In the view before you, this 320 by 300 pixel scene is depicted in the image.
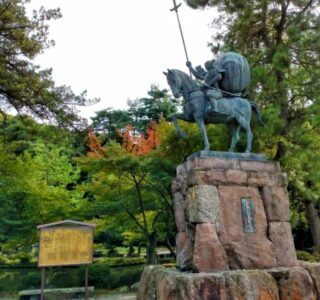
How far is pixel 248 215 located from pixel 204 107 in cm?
204

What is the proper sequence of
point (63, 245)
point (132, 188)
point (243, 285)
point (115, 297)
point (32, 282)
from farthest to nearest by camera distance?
point (32, 282) → point (132, 188) → point (115, 297) → point (63, 245) → point (243, 285)

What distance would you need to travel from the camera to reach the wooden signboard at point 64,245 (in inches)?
299

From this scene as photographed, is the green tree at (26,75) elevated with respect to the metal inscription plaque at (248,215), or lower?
elevated

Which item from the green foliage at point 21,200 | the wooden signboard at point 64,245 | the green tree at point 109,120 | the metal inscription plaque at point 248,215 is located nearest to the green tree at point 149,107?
the green tree at point 109,120

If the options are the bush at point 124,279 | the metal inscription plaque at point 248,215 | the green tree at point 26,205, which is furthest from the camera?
the bush at point 124,279

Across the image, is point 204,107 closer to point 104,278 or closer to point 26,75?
point 26,75

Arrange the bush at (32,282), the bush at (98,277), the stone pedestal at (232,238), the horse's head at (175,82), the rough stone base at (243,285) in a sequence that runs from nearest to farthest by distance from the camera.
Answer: the rough stone base at (243,285), the stone pedestal at (232,238), the horse's head at (175,82), the bush at (32,282), the bush at (98,277)

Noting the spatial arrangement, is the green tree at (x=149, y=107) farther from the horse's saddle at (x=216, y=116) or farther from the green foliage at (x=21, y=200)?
the horse's saddle at (x=216, y=116)

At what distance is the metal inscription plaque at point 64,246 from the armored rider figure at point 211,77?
3851mm

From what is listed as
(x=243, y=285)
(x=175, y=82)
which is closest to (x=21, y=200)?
(x=175, y=82)

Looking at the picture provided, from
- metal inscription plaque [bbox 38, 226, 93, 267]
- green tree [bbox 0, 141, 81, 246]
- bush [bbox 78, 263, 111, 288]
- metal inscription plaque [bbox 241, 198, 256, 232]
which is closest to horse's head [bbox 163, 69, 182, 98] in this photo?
metal inscription plaque [bbox 241, 198, 256, 232]

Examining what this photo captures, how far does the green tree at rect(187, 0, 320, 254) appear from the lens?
1025 centimetres

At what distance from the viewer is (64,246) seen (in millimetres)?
7664

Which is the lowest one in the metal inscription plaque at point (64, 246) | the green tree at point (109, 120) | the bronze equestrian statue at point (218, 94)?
the metal inscription plaque at point (64, 246)
